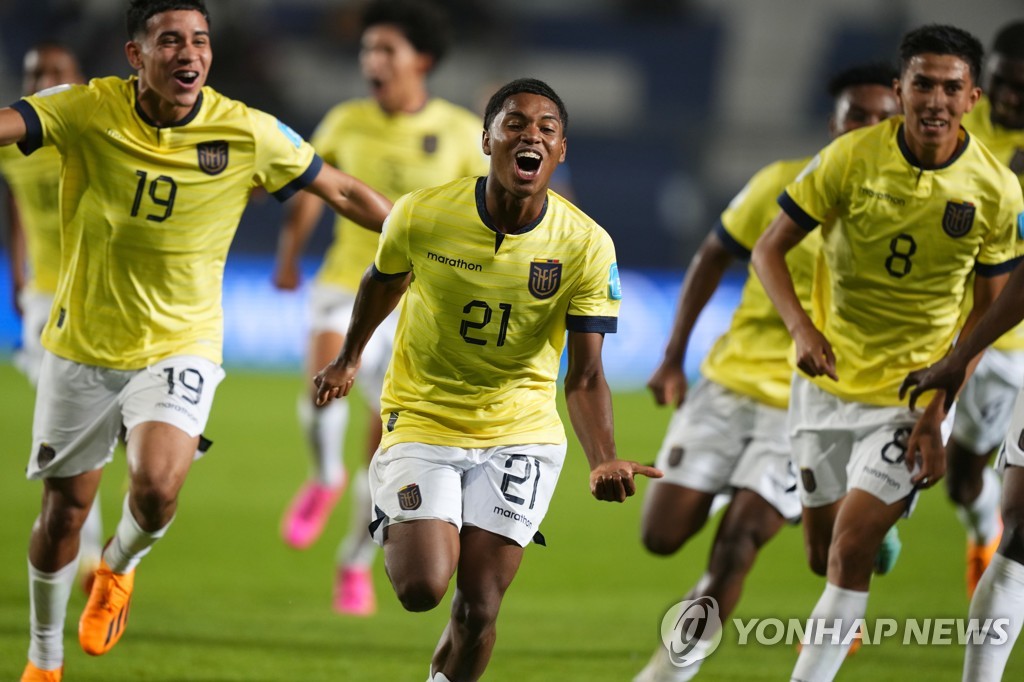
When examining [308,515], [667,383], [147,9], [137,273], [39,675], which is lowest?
[308,515]

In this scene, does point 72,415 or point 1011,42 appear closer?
point 72,415

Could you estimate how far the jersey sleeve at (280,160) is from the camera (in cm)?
545

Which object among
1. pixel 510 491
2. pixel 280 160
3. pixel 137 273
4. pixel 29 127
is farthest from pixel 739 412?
pixel 29 127

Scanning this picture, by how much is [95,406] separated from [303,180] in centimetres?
120

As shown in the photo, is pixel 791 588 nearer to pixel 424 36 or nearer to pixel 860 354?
pixel 860 354

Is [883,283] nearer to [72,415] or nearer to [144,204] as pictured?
[144,204]

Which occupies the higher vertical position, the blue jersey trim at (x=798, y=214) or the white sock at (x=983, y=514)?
the blue jersey trim at (x=798, y=214)

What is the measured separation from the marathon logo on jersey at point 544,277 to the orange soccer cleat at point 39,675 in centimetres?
234

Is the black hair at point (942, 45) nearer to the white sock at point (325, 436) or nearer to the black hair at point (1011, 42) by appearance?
the black hair at point (1011, 42)

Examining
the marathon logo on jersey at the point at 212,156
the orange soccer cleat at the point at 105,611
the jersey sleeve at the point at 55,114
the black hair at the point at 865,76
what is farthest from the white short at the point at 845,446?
the jersey sleeve at the point at 55,114

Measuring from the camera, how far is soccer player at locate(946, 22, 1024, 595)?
647 centimetres

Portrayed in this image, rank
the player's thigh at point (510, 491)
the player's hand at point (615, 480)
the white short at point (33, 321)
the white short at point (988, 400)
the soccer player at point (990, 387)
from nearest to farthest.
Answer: the player's hand at point (615, 480) → the player's thigh at point (510, 491) → the soccer player at point (990, 387) → the white short at point (988, 400) → the white short at point (33, 321)

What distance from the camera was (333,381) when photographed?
4.79 m

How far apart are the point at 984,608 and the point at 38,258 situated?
17.2ft
